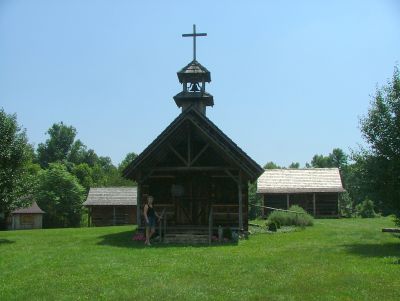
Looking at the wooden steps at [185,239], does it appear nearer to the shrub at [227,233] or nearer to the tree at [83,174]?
the shrub at [227,233]

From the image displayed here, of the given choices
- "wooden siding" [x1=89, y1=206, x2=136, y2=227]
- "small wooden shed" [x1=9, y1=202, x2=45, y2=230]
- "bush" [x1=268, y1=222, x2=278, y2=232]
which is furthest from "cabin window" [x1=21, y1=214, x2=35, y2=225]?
"bush" [x1=268, y1=222, x2=278, y2=232]

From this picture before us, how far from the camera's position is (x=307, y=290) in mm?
10609

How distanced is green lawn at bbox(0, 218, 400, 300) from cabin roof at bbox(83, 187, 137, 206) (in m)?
32.2

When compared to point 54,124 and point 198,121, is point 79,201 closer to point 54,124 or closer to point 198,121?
point 198,121

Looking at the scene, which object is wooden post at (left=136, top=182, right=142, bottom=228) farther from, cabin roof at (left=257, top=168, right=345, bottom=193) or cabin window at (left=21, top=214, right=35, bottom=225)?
cabin window at (left=21, top=214, right=35, bottom=225)

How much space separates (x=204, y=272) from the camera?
12859 mm

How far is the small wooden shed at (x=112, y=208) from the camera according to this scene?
52.2 metres

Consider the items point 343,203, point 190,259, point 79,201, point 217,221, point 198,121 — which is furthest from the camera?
point 343,203

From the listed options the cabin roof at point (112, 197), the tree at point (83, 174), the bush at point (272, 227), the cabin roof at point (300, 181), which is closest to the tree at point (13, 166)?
the bush at point (272, 227)

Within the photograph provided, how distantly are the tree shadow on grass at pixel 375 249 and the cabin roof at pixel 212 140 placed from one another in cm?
575

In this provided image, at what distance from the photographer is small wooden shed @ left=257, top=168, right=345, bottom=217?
4947cm

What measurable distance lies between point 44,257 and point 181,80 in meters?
14.8

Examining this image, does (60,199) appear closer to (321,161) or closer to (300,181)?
(300,181)

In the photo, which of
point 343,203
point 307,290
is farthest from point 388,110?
point 343,203
